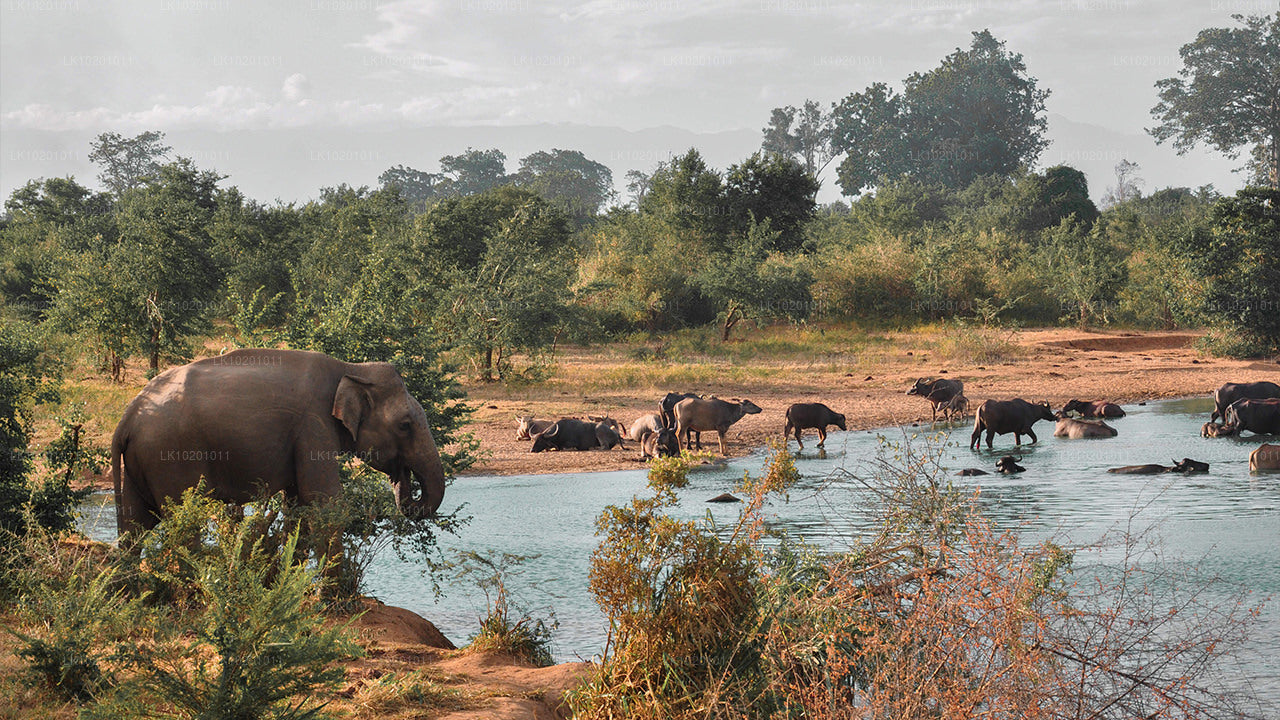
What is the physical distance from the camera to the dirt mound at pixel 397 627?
7.25 m

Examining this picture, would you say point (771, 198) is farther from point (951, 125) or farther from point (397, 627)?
point (951, 125)

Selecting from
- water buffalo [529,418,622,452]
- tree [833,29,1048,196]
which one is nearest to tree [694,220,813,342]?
water buffalo [529,418,622,452]

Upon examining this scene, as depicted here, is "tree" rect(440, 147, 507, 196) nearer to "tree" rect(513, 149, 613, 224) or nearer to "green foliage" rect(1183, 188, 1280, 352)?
"tree" rect(513, 149, 613, 224)

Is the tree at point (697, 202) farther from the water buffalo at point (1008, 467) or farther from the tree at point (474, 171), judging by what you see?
the tree at point (474, 171)

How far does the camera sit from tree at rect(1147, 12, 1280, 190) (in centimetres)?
7162

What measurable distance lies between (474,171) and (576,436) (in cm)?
8784

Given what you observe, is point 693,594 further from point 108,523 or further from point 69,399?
point 69,399

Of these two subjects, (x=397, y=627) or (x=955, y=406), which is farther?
(x=955, y=406)

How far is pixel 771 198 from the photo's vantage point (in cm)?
4244

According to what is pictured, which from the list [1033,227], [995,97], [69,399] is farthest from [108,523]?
[995,97]

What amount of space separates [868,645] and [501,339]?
20.0 m

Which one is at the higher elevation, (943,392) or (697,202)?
(697,202)

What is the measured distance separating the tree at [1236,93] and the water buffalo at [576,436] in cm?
6794

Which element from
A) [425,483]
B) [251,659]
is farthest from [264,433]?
[251,659]
